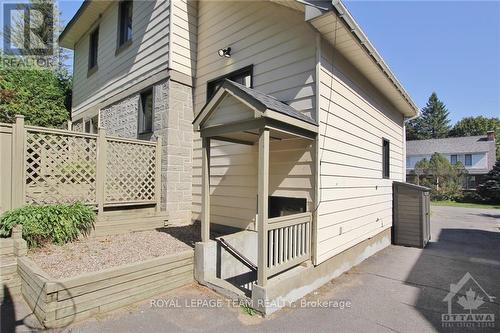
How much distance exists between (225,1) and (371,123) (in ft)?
14.8

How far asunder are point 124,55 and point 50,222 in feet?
19.2

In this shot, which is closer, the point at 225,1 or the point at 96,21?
the point at 225,1

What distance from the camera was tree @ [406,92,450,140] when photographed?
60.2 meters

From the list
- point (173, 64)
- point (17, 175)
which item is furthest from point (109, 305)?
point (173, 64)

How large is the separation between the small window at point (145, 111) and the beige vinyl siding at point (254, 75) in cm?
142

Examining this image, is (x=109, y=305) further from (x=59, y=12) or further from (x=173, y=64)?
(x=59, y=12)

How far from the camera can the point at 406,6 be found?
19.3 feet

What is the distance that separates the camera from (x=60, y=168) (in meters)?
5.18

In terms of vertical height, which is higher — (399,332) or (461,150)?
(461,150)

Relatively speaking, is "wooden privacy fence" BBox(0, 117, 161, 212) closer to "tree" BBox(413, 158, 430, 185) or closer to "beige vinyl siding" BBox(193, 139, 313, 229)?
"beige vinyl siding" BBox(193, 139, 313, 229)

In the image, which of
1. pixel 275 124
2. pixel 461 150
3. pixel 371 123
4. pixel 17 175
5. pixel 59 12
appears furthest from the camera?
pixel 461 150

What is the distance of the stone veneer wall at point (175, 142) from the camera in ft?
21.2

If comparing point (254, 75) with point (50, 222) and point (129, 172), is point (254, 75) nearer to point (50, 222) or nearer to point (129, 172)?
point (129, 172)
